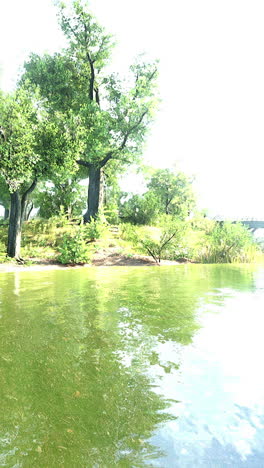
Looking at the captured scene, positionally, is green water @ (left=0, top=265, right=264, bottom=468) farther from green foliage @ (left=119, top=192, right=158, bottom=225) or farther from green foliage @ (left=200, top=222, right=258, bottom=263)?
green foliage @ (left=119, top=192, right=158, bottom=225)

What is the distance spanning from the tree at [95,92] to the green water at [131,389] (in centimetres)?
1673

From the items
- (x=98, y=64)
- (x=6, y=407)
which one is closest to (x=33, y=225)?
(x=98, y=64)

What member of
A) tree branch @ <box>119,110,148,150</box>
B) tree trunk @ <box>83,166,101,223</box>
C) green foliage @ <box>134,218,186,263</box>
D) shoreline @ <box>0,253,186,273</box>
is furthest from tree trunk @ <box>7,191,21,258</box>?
tree branch @ <box>119,110,148,150</box>

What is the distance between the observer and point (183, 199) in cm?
4347

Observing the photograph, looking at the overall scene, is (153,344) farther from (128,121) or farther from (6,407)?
(128,121)

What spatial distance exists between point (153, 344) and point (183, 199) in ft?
133

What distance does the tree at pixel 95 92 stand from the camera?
21797mm

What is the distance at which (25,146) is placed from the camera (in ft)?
48.0

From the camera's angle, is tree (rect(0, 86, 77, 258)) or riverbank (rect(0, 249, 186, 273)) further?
tree (rect(0, 86, 77, 258))

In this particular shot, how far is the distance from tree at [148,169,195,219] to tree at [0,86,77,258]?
86.7 ft

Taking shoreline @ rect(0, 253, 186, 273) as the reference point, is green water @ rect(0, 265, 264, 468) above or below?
below

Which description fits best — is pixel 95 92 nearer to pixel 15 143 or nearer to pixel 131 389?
pixel 15 143

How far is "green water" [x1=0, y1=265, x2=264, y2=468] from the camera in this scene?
6.44 ft


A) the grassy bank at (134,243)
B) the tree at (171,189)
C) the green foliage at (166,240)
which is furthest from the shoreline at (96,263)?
the tree at (171,189)
